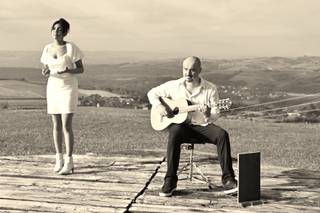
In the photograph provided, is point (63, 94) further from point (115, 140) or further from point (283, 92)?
point (283, 92)

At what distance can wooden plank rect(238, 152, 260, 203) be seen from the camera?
12.9 feet

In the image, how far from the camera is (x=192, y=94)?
14.6 ft

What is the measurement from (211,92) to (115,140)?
7890 mm

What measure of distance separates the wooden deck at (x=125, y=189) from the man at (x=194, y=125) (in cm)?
16

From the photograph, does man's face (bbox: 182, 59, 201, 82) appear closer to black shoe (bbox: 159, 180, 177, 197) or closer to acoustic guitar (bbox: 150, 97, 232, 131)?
acoustic guitar (bbox: 150, 97, 232, 131)

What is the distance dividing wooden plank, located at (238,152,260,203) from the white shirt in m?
0.51

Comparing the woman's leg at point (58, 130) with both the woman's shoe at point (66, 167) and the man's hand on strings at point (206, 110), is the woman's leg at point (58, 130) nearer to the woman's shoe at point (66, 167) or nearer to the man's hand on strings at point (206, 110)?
the woman's shoe at point (66, 167)

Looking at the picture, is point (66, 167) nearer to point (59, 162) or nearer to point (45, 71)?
point (59, 162)

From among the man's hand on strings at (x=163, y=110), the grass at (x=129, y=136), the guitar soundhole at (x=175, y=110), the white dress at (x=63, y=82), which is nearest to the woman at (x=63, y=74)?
the white dress at (x=63, y=82)

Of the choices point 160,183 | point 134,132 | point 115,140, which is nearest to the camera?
point 160,183

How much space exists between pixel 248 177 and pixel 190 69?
1.00m

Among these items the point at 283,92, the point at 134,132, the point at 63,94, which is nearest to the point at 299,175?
the point at 63,94

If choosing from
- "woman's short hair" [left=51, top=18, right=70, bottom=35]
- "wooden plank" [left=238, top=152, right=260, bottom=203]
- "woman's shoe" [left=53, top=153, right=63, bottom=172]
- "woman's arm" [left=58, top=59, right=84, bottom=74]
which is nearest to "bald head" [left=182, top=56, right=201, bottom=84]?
"wooden plank" [left=238, top=152, right=260, bottom=203]

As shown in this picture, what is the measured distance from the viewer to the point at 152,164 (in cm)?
555
